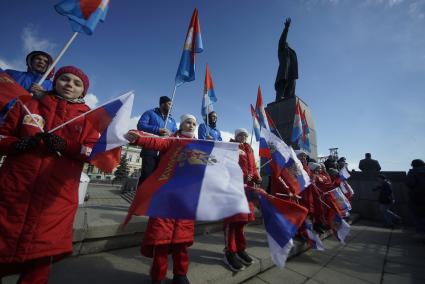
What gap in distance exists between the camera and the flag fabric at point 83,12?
245 cm

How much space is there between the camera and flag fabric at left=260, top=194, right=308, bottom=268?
2072 millimetres

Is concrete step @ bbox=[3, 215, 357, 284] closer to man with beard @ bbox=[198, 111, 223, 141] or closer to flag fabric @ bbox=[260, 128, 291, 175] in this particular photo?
flag fabric @ bbox=[260, 128, 291, 175]

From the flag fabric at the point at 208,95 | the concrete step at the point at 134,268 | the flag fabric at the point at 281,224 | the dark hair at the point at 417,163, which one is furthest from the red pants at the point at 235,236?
the dark hair at the point at 417,163

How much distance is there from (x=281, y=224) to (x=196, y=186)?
1.20 metres

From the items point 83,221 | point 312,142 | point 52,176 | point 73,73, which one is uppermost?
point 312,142

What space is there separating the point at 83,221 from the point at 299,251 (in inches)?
150

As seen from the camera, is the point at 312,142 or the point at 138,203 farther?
the point at 312,142

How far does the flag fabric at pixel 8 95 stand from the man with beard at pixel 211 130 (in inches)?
121

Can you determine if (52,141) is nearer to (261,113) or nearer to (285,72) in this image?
(261,113)

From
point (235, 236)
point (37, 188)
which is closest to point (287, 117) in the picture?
point (235, 236)

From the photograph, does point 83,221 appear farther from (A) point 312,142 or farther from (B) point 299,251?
(A) point 312,142

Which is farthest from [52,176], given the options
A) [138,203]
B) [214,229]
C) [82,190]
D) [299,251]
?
[299,251]

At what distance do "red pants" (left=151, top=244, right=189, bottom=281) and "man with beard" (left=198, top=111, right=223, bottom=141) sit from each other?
2.59 meters

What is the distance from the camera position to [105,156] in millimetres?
1661
